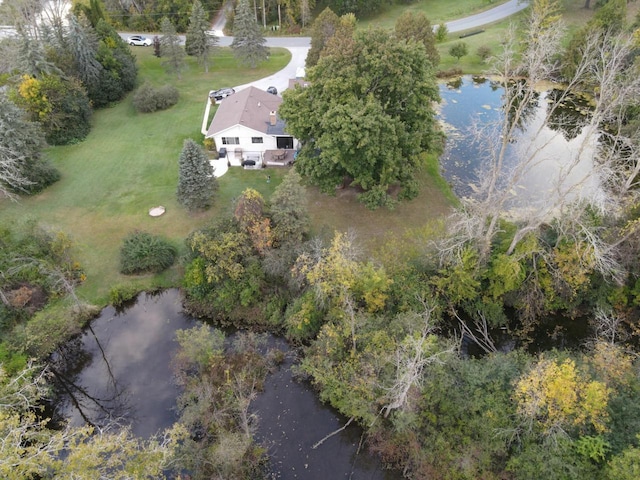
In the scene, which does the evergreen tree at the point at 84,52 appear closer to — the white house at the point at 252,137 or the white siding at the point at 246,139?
the white house at the point at 252,137

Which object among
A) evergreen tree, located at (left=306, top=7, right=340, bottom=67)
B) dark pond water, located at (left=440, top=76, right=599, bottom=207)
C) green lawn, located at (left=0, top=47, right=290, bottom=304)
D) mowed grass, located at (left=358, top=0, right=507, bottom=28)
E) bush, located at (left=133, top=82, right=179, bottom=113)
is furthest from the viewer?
mowed grass, located at (left=358, top=0, right=507, bottom=28)

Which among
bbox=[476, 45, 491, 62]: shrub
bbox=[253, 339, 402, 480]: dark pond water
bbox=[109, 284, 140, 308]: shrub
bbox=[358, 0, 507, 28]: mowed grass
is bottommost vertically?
bbox=[253, 339, 402, 480]: dark pond water

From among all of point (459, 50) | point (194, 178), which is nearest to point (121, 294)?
point (194, 178)

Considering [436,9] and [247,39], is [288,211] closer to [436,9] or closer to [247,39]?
[247,39]

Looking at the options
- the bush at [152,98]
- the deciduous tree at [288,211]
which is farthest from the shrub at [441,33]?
the deciduous tree at [288,211]

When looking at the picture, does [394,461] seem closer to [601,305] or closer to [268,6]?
[601,305]

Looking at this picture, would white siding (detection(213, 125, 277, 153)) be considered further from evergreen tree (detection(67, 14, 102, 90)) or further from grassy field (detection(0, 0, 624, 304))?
evergreen tree (detection(67, 14, 102, 90))

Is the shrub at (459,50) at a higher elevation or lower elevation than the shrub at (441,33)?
lower

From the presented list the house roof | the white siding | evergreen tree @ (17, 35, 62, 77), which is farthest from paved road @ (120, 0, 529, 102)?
evergreen tree @ (17, 35, 62, 77)
